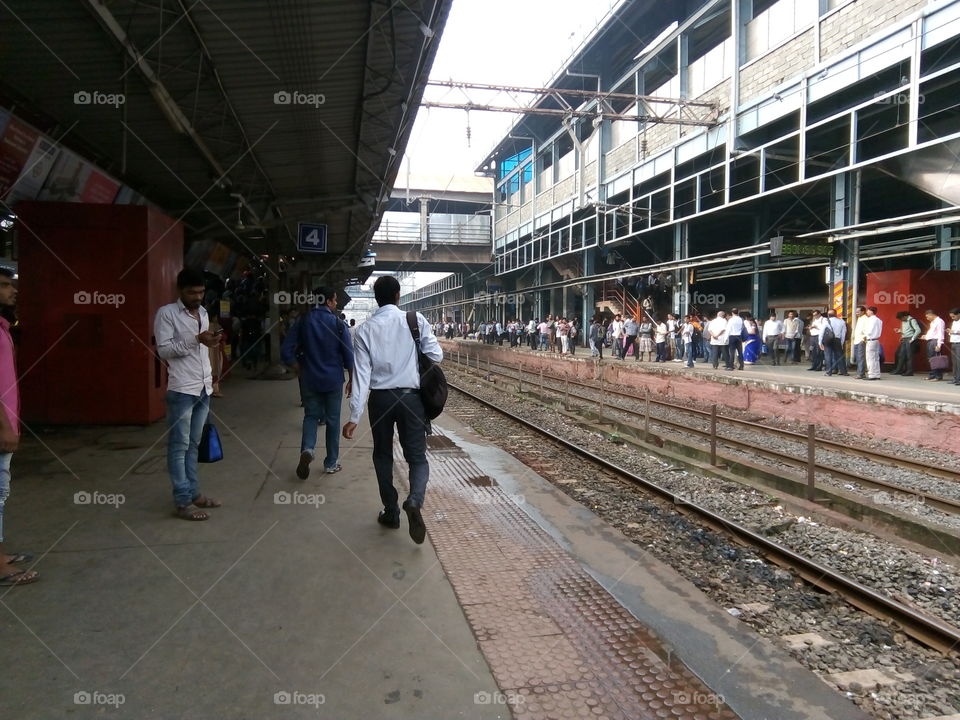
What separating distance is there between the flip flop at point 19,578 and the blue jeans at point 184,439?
109 centimetres

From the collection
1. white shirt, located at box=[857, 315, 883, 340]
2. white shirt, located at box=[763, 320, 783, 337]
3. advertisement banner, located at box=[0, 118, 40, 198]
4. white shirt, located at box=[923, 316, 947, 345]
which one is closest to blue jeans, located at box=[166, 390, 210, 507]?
advertisement banner, located at box=[0, 118, 40, 198]

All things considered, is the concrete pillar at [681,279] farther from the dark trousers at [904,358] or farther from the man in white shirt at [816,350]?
the dark trousers at [904,358]

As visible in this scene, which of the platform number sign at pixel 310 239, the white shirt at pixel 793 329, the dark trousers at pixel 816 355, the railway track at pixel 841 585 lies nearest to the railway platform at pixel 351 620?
the railway track at pixel 841 585

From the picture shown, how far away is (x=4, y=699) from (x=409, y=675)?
1.56m

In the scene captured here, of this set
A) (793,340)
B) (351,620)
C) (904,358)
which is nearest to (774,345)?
(793,340)

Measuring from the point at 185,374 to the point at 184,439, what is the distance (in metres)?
0.47

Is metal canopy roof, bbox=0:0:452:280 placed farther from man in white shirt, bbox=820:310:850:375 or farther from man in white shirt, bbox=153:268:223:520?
man in white shirt, bbox=820:310:850:375

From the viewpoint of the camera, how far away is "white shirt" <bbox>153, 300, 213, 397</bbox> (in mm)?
4172

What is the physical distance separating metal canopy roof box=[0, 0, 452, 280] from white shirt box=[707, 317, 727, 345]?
9.79m

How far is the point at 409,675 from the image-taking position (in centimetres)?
258

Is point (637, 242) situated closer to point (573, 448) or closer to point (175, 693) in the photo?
point (573, 448)

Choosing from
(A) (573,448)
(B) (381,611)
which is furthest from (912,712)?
(A) (573,448)

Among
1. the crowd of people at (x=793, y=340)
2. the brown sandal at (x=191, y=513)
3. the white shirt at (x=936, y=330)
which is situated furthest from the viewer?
the crowd of people at (x=793, y=340)

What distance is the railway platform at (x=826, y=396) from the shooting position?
31.3 feet
